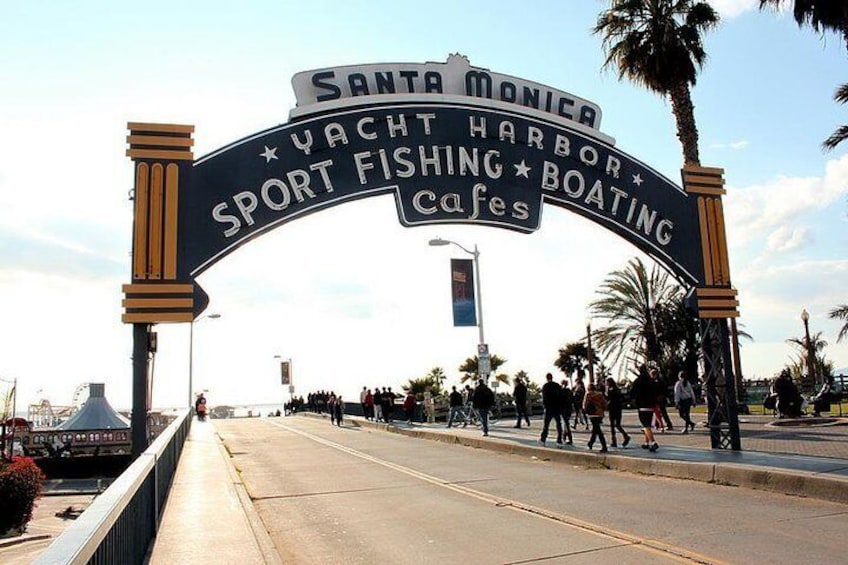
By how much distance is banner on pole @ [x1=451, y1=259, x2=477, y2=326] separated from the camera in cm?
2746

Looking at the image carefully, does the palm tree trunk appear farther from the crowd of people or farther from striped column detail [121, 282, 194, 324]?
striped column detail [121, 282, 194, 324]

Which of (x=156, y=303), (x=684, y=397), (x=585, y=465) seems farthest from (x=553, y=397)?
(x=156, y=303)

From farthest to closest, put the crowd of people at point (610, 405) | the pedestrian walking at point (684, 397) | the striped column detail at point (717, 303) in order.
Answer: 1. the pedestrian walking at point (684, 397)
2. the striped column detail at point (717, 303)
3. the crowd of people at point (610, 405)

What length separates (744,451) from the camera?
15.1 metres

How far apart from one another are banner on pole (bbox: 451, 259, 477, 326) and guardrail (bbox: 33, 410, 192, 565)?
18345 millimetres

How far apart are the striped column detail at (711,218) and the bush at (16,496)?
20917 millimetres

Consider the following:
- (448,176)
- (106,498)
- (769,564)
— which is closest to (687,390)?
(448,176)

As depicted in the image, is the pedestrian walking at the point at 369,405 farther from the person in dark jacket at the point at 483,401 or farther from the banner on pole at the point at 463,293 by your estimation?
the person in dark jacket at the point at 483,401

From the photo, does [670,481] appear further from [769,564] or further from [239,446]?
[239,446]

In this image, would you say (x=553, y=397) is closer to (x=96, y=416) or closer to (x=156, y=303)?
(x=156, y=303)

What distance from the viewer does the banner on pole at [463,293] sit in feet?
90.1

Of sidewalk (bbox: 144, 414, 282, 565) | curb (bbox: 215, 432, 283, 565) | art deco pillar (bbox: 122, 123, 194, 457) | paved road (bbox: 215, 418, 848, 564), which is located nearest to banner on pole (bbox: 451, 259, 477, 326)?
paved road (bbox: 215, 418, 848, 564)

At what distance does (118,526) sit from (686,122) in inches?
972

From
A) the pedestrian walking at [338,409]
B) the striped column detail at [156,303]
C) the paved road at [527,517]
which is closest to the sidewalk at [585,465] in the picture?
the paved road at [527,517]
